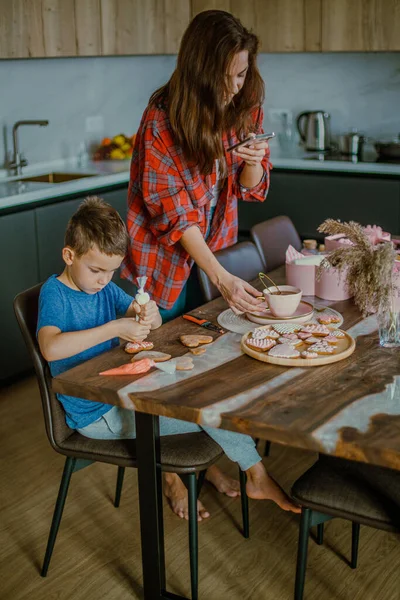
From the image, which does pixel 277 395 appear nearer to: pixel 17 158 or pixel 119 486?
pixel 119 486

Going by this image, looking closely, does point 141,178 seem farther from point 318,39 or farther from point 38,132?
point 318,39

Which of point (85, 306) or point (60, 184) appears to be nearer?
point (85, 306)

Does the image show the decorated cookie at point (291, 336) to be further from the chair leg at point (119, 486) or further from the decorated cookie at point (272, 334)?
the chair leg at point (119, 486)

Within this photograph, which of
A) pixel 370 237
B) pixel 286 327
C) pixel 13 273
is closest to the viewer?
pixel 286 327

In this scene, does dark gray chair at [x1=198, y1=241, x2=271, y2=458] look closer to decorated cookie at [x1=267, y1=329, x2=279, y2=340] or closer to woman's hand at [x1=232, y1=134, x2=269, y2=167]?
woman's hand at [x1=232, y1=134, x2=269, y2=167]

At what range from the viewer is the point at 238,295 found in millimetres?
2201

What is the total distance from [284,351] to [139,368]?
338 mm

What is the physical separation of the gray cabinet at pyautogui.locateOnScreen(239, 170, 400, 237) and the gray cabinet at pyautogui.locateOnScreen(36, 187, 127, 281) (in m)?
1.19

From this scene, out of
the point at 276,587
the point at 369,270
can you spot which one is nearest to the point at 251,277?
the point at 369,270

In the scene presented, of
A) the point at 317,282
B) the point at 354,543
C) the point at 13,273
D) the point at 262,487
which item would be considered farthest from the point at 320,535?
the point at 13,273

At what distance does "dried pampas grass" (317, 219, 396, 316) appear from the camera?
1.98 metres

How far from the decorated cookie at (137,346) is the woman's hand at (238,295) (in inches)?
12.2

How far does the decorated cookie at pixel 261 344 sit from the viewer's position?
1930 mm

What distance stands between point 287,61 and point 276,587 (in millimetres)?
3538
